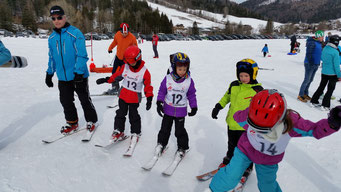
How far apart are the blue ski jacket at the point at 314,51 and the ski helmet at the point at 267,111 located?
15.8 ft

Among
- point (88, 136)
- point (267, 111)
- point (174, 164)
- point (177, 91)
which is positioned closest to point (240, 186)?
point (174, 164)

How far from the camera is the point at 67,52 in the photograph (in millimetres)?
3156

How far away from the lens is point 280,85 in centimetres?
756

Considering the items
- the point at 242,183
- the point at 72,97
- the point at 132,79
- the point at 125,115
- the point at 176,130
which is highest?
the point at 132,79

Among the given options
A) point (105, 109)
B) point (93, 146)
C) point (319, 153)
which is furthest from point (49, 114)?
point (319, 153)

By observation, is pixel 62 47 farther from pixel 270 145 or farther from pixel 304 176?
pixel 304 176

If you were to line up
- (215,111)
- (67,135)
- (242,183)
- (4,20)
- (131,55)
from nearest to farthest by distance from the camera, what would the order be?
(242,183) < (215,111) < (131,55) < (67,135) < (4,20)

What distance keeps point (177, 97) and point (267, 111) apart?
149cm

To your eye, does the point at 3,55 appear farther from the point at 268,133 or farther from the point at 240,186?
the point at 240,186

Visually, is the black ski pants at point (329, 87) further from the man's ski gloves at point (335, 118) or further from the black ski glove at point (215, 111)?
the man's ski gloves at point (335, 118)

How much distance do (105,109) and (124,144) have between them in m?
1.79

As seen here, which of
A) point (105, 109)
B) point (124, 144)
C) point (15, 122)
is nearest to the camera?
point (124, 144)

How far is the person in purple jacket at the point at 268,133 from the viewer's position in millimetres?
1567

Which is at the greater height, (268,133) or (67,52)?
(67,52)
